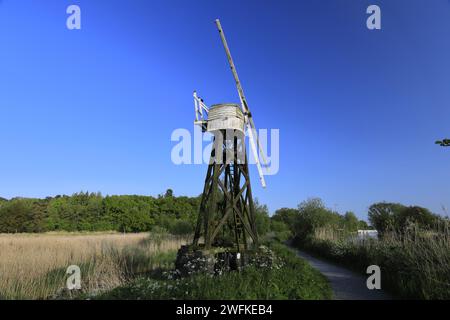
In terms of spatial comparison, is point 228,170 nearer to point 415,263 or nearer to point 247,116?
point 247,116

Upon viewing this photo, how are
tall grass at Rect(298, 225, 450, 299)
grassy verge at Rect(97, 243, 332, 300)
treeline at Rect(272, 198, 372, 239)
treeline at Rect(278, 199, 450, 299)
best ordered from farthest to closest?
1. treeline at Rect(272, 198, 372, 239)
2. treeline at Rect(278, 199, 450, 299)
3. tall grass at Rect(298, 225, 450, 299)
4. grassy verge at Rect(97, 243, 332, 300)

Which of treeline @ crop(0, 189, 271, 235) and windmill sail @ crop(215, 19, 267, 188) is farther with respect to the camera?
treeline @ crop(0, 189, 271, 235)

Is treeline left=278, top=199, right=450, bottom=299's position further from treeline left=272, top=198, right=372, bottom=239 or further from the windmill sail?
treeline left=272, top=198, right=372, bottom=239

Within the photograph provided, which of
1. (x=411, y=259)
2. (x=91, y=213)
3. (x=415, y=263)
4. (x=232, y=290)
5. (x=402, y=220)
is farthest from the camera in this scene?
(x=91, y=213)

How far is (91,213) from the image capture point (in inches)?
1964

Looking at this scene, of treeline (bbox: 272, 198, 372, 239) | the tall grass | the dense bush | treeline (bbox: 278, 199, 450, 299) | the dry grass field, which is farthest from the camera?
treeline (bbox: 272, 198, 372, 239)

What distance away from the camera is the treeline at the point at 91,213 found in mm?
42594

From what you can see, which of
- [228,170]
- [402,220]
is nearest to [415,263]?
[228,170]

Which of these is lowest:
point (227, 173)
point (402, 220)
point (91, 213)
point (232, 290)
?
point (91, 213)

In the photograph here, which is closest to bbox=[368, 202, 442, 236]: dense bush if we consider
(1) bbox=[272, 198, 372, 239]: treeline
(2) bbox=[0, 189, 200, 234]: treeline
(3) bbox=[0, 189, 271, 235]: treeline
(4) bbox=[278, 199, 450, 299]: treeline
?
(4) bbox=[278, 199, 450, 299]: treeline

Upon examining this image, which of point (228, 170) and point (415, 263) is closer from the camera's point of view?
point (415, 263)

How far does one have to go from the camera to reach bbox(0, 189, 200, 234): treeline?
42.6 metres

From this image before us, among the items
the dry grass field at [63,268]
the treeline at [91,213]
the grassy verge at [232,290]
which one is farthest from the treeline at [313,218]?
the grassy verge at [232,290]
